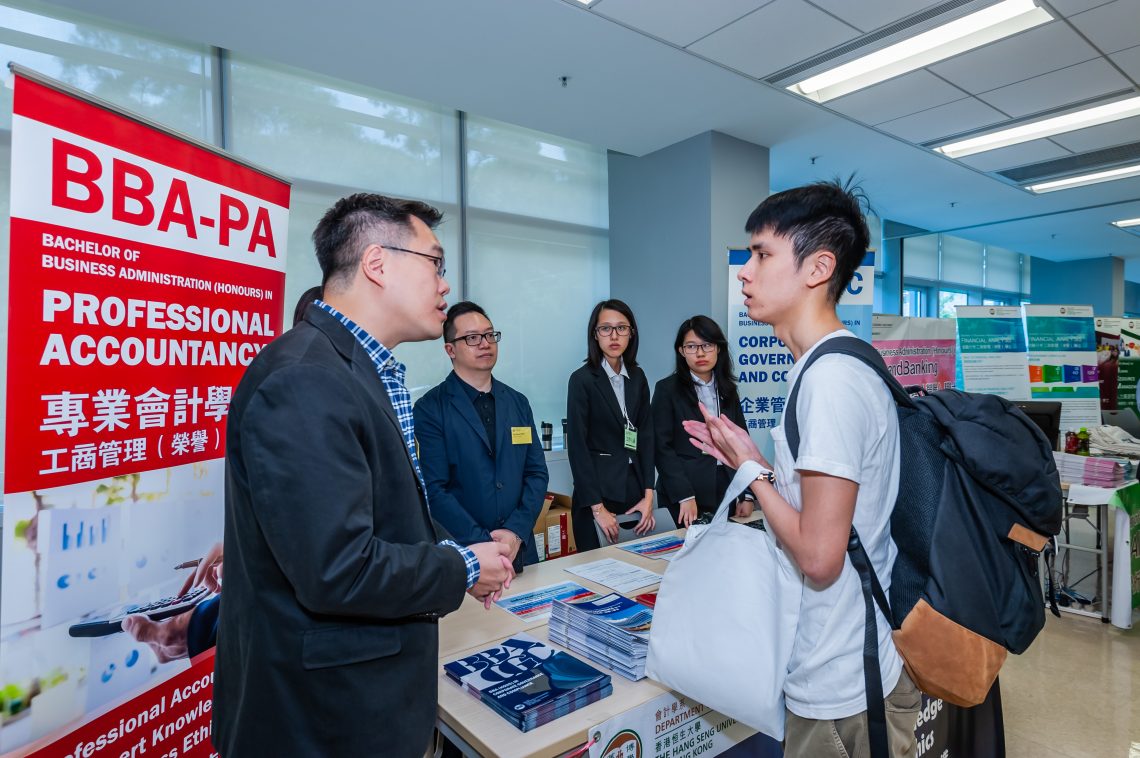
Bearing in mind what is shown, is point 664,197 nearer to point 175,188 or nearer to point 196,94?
point 196,94

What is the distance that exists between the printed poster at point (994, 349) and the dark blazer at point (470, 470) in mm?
4475

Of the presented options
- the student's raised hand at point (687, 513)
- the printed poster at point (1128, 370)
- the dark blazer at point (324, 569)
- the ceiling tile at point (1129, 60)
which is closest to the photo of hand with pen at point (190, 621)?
the dark blazer at point (324, 569)

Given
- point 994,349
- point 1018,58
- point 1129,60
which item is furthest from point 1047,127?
point 994,349

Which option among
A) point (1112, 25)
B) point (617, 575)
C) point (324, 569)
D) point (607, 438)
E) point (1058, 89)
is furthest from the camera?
point (1058, 89)

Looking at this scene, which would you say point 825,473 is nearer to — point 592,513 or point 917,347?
point 592,513

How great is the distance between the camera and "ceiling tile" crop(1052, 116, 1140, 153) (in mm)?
4383

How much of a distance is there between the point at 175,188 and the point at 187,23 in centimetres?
207

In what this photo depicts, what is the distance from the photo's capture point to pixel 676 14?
286 cm

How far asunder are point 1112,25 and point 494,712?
4.23 meters

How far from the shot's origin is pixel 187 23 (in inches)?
114

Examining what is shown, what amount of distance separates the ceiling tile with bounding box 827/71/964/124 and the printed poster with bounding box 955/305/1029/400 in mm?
1908

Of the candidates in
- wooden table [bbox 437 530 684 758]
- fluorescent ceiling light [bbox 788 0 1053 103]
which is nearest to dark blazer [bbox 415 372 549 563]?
wooden table [bbox 437 530 684 758]

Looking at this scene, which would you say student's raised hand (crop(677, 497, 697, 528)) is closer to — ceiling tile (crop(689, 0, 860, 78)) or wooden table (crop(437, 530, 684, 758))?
wooden table (crop(437, 530, 684, 758))

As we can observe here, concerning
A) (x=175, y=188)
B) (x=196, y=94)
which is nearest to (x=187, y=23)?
(x=196, y=94)
